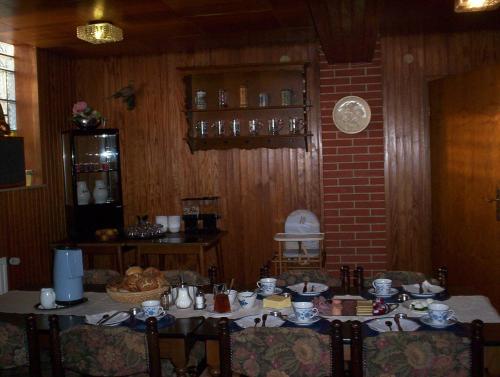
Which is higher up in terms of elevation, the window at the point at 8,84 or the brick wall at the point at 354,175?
the window at the point at 8,84

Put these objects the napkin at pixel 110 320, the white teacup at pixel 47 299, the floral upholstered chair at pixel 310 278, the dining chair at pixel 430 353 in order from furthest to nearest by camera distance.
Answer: the floral upholstered chair at pixel 310 278
the white teacup at pixel 47 299
the napkin at pixel 110 320
the dining chair at pixel 430 353

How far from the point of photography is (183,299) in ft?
9.34

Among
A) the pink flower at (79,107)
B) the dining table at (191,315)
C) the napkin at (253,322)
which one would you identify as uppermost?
the pink flower at (79,107)

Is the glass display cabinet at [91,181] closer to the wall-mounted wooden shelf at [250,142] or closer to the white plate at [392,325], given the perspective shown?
the wall-mounted wooden shelf at [250,142]

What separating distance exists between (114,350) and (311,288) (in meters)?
1.21

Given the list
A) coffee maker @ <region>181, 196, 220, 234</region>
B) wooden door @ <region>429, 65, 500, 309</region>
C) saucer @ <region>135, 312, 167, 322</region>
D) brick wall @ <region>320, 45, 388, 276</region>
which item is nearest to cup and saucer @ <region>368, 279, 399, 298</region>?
saucer @ <region>135, 312, 167, 322</region>

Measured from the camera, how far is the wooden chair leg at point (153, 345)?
7.23 feet

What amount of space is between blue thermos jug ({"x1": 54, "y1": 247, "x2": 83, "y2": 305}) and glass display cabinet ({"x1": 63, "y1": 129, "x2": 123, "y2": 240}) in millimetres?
2332

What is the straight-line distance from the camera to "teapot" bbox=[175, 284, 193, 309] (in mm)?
2834

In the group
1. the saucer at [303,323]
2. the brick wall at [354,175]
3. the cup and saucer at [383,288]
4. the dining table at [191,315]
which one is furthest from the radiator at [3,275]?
the cup and saucer at [383,288]

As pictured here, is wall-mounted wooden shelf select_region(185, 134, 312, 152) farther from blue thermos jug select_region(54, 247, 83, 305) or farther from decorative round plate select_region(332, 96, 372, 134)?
blue thermos jug select_region(54, 247, 83, 305)

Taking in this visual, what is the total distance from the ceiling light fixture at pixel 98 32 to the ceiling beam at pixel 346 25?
1.43m

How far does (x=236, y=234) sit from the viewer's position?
562 centimetres

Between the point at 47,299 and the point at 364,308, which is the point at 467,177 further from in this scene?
the point at 47,299
